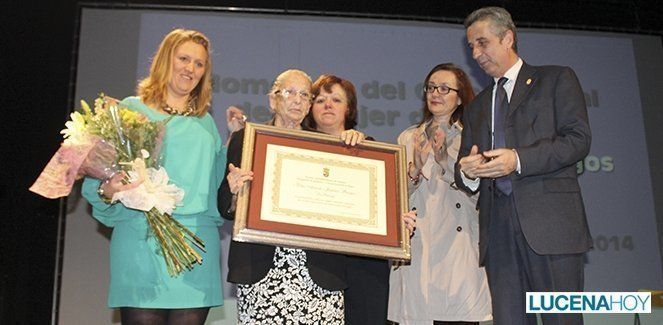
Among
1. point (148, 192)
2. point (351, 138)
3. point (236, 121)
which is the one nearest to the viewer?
point (148, 192)

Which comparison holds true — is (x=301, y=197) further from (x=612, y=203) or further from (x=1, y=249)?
(x=612, y=203)

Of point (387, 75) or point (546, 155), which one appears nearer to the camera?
point (546, 155)

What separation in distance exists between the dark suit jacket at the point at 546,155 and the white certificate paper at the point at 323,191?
0.47 m

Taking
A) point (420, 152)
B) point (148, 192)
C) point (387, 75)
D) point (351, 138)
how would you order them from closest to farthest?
point (148, 192)
point (351, 138)
point (420, 152)
point (387, 75)

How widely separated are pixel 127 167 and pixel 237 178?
43 cm

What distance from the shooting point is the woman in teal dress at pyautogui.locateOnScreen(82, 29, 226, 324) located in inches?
102

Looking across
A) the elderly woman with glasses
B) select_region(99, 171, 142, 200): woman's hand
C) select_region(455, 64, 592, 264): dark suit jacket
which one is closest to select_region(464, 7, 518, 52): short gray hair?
select_region(455, 64, 592, 264): dark suit jacket

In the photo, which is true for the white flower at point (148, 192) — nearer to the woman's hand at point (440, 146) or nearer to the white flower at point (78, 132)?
the white flower at point (78, 132)

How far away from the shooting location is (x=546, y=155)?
2594 millimetres

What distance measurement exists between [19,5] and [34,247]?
1727mm

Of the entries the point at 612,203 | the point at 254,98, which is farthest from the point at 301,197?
the point at 612,203

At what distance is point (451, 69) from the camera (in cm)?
340

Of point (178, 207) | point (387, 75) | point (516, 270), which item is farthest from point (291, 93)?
point (387, 75)

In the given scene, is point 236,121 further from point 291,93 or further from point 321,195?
point 321,195
